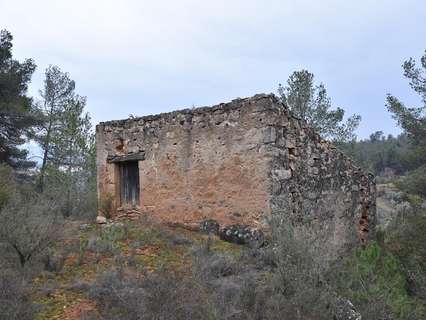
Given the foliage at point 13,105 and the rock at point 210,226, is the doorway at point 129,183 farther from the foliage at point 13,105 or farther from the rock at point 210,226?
the foliage at point 13,105

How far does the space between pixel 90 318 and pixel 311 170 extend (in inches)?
208

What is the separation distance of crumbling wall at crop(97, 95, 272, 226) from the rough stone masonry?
17 millimetres

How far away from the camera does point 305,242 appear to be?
562 centimetres

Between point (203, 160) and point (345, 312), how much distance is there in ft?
12.9

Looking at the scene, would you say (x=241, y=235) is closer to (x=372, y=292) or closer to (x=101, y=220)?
(x=372, y=292)

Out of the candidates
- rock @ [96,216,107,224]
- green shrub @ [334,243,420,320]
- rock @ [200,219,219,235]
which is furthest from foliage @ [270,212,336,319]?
rock @ [96,216,107,224]

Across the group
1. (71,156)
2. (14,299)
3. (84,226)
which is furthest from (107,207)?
(71,156)

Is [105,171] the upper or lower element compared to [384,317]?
upper

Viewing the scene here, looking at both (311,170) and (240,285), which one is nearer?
(240,285)

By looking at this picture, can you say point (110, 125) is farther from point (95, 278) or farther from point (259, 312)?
point (259, 312)

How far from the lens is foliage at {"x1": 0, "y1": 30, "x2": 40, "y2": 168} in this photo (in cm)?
1705

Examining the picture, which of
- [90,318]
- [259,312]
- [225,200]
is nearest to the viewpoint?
[90,318]

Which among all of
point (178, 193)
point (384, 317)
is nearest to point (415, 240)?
point (384, 317)

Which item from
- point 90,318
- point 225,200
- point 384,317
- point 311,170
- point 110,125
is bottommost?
point 384,317
